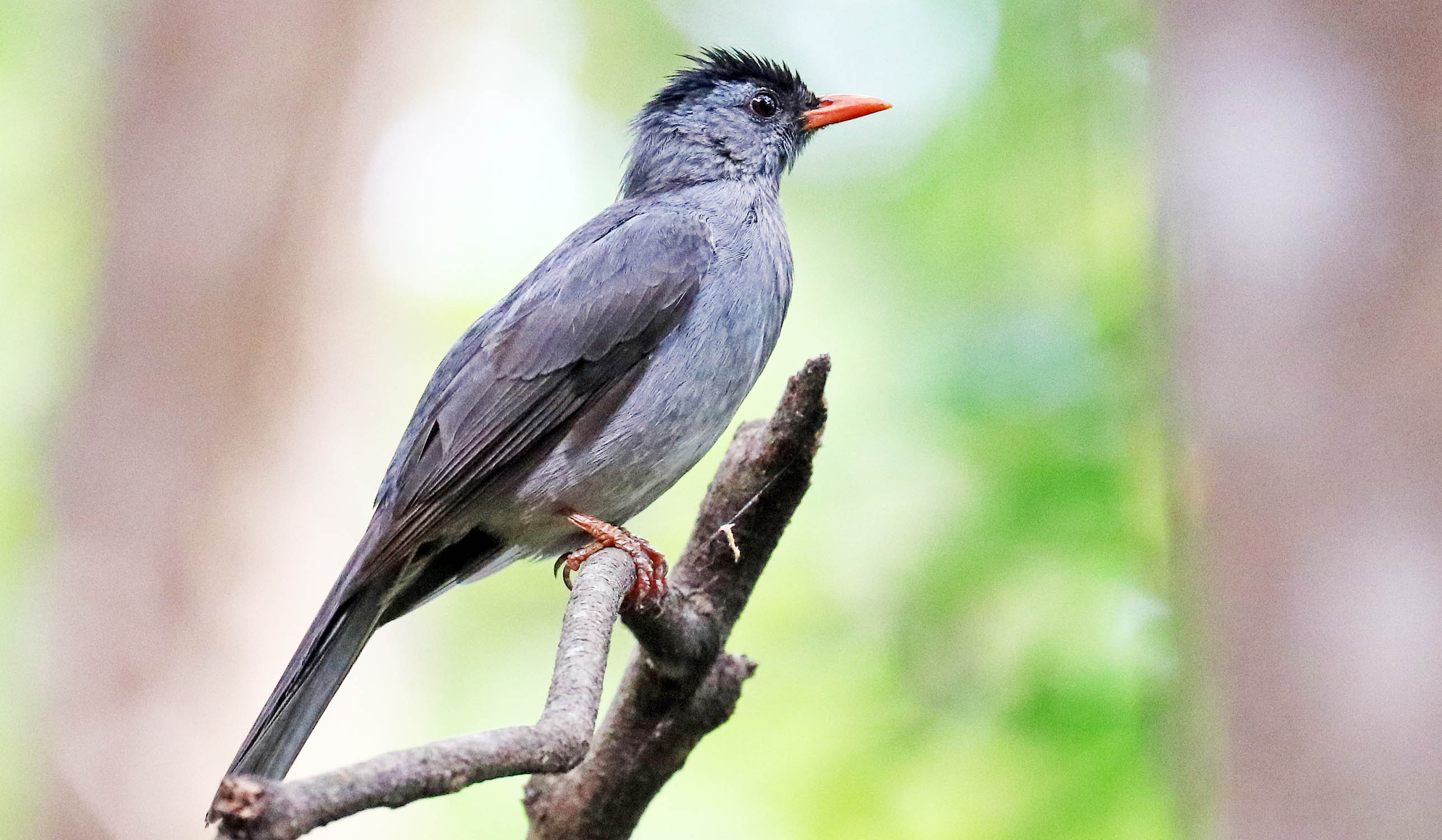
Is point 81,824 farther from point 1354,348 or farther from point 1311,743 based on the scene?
point 1354,348

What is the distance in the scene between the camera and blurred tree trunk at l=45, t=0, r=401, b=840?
575 cm

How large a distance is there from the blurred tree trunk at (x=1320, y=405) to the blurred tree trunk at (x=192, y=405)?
4548 millimetres

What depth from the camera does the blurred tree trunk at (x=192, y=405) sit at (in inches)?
227

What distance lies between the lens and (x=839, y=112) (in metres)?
5.23

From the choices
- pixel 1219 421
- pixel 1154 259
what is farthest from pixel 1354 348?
pixel 1154 259

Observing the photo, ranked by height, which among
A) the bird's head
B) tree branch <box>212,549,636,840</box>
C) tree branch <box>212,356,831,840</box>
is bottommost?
tree branch <box>212,549,636,840</box>

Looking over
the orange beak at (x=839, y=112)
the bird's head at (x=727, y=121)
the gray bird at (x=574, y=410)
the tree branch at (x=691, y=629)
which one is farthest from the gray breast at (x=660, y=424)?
the orange beak at (x=839, y=112)

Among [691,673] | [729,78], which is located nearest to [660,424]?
[691,673]

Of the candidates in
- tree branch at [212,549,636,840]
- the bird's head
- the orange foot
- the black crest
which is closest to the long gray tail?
the orange foot

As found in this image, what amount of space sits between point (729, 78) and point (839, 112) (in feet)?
1.65

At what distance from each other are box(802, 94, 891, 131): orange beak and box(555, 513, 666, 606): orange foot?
7.00 ft

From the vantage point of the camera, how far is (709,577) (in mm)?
3922

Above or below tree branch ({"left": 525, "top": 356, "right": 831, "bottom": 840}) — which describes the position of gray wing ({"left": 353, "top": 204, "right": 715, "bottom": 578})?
above

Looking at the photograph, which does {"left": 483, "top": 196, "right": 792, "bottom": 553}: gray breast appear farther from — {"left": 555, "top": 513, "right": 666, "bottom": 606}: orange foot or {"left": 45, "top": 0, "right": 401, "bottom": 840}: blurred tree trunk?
{"left": 45, "top": 0, "right": 401, "bottom": 840}: blurred tree trunk
